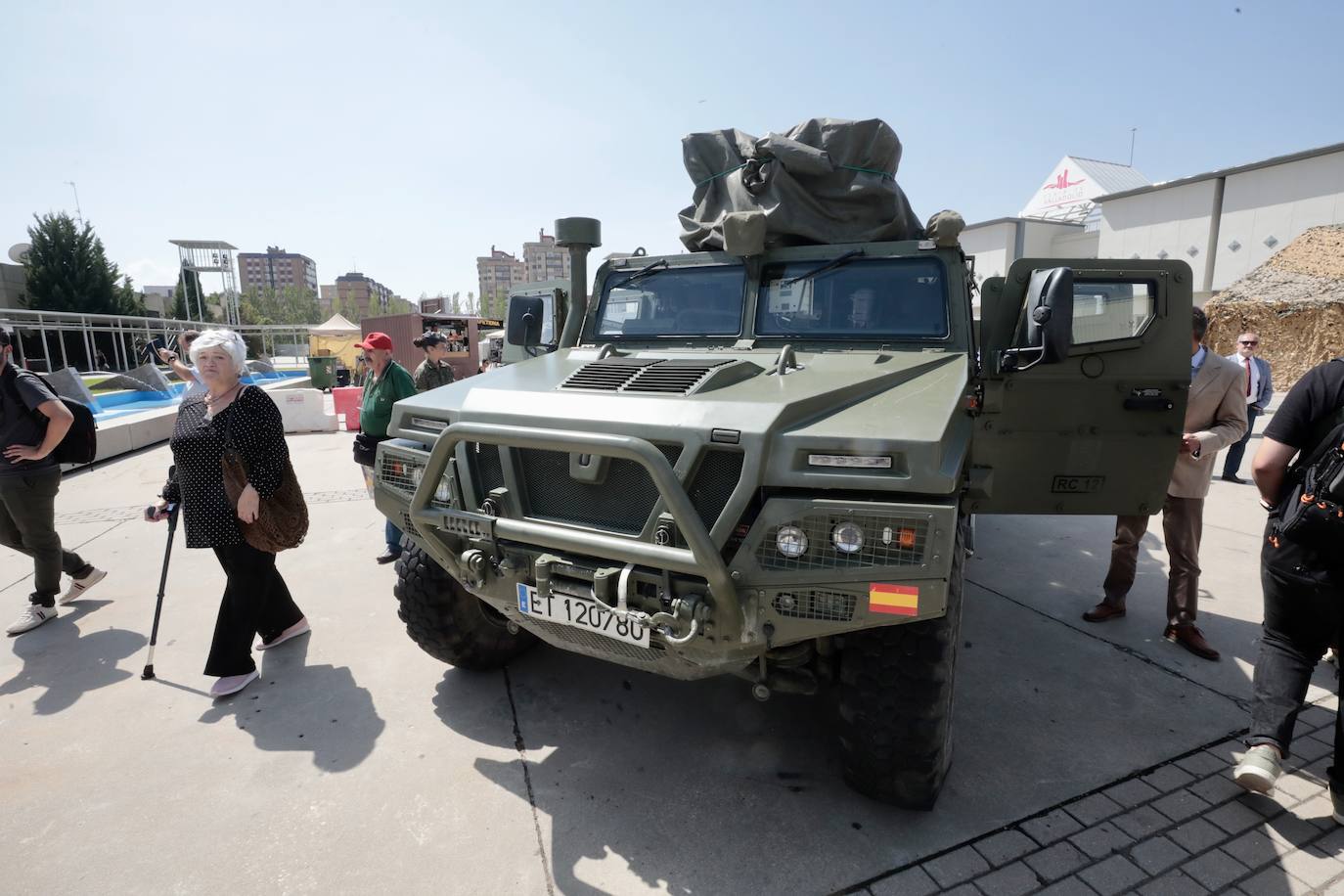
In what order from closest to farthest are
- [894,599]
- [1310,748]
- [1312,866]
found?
1. [894,599]
2. [1312,866]
3. [1310,748]

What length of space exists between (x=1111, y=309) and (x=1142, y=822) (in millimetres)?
2202

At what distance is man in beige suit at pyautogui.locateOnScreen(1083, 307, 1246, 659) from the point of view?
3590 mm

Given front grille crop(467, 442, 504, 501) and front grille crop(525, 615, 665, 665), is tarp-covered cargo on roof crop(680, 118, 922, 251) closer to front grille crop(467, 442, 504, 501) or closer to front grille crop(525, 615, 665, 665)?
front grille crop(467, 442, 504, 501)

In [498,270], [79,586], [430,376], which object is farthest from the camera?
[498,270]

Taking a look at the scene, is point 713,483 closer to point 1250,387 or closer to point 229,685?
point 229,685

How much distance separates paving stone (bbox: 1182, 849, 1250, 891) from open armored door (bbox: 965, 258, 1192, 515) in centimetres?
142

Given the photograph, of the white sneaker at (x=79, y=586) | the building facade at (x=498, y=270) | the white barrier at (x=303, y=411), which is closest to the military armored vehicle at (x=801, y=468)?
the white sneaker at (x=79, y=586)

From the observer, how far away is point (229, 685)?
133 inches

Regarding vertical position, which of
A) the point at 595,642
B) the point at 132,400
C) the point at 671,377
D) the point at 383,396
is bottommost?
the point at 132,400

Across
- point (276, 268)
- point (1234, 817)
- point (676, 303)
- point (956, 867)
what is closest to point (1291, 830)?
point (1234, 817)

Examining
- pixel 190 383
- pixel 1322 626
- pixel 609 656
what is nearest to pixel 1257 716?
pixel 1322 626

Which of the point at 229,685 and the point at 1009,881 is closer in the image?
the point at 1009,881

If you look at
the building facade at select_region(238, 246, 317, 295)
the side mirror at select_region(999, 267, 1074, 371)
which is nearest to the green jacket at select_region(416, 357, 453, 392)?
the side mirror at select_region(999, 267, 1074, 371)

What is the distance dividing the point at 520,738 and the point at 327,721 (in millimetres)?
883
